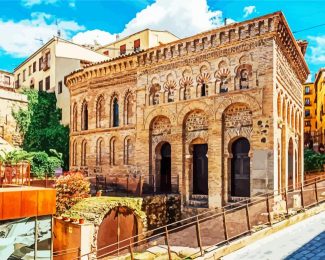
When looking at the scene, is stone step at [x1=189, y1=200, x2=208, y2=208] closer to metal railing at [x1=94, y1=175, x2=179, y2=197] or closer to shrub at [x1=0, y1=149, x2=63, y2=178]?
metal railing at [x1=94, y1=175, x2=179, y2=197]

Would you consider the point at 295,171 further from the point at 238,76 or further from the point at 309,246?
the point at 309,246

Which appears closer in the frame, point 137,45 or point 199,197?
point 199,197

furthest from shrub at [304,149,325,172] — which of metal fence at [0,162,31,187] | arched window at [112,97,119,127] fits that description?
metal fence at [0,162,31,187]

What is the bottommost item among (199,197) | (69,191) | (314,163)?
(199,197)

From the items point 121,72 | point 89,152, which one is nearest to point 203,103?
point 121,72

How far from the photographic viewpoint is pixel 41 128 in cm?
2995

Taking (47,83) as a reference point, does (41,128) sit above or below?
below

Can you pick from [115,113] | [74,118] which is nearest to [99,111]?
[115,113]

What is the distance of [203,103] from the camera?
60.3 ft

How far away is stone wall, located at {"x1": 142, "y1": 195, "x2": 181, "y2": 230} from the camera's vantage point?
55.5 feet

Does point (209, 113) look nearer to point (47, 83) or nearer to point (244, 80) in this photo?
point (244, 80)

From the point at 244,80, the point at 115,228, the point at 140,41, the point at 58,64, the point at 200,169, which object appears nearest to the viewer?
the point at 115,228

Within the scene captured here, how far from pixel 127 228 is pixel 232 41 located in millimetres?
10694

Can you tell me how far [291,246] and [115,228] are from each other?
841cm
